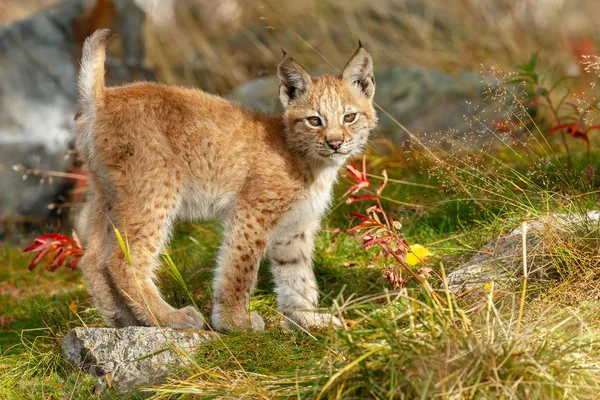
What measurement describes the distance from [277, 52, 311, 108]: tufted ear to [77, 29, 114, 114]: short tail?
1160 millimetres

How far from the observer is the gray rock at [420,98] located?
790 cm

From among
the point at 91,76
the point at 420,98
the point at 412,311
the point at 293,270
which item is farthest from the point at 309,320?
the point at 420,98

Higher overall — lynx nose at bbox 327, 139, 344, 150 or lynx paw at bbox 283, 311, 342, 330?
lynx nose at bbox 327, 139, 344, 150

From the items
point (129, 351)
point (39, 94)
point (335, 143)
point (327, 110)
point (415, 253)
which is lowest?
point (39, 94)

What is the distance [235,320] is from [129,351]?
69 cm

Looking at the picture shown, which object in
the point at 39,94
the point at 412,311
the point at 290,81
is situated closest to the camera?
the point at 412,311

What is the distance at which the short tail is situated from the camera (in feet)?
14.9

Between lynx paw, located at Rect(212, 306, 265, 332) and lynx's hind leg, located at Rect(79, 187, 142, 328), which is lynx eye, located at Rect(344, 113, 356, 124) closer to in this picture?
lynx paw, located at Rect(212, 306, 265, 332)

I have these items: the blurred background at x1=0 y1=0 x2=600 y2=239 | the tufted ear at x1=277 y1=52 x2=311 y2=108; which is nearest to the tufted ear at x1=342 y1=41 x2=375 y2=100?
the tufted ear at x1=277 y1=52 x2=311 y2=108

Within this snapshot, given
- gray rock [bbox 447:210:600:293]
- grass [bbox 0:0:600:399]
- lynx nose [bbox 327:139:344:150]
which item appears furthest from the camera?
lynx nose [bbox 327:139:344:150]

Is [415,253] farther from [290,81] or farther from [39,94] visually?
[39,94]

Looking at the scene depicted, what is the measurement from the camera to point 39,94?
8.34m

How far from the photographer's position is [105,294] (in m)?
4.53

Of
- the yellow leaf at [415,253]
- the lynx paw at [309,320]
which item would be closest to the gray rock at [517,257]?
the yellow leaf at [415,253]
